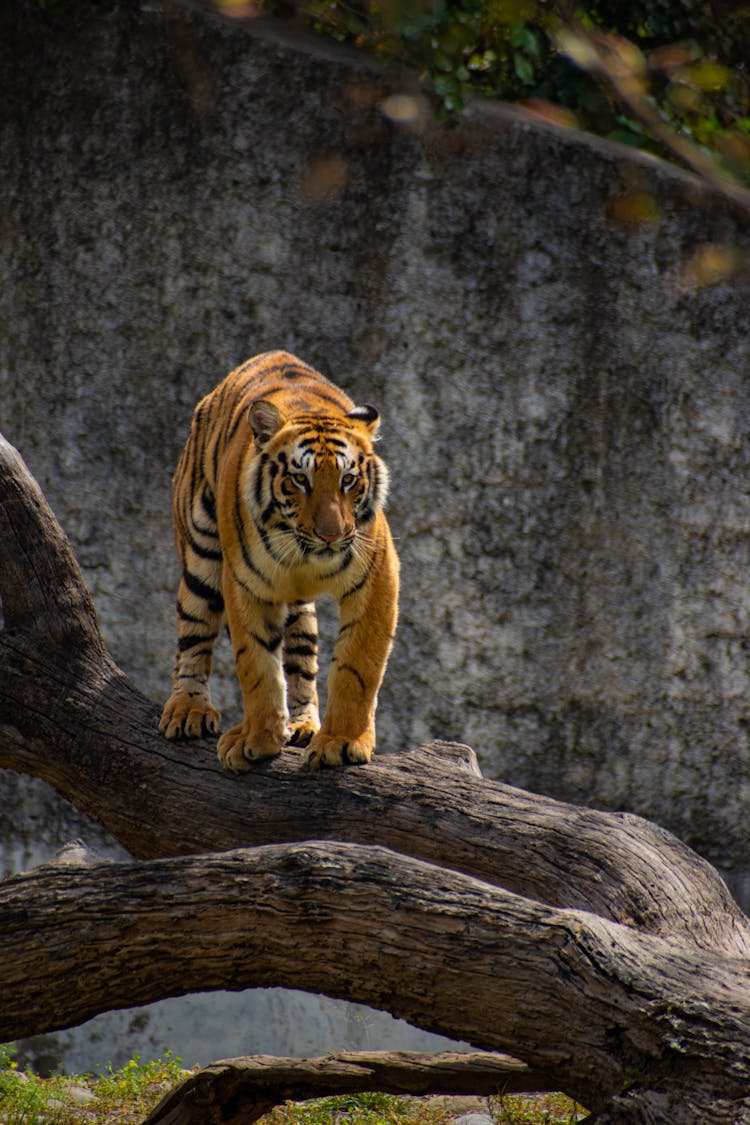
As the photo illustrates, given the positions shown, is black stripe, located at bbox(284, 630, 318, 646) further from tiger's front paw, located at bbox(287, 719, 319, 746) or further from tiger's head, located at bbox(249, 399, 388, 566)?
tiger's head, located at bbox(249, 399, 388, 566)

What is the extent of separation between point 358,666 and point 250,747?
365 mm

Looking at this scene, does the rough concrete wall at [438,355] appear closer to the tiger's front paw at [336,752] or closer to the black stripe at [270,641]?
the black stripe at [270,641]

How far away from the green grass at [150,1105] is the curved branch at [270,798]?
120 cm

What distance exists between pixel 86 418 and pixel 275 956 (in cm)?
323

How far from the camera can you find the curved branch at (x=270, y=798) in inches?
119

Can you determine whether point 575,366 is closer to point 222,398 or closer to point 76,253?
point 222,398

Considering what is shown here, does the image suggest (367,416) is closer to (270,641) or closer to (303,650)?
(270,641)

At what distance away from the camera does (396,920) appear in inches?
98.7

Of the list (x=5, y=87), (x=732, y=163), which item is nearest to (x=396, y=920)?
(x=732, y=163)

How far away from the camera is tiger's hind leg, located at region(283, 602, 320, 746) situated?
3984 millimetres

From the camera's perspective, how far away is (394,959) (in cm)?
250

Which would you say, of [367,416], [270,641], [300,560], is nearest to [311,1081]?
[270,641]

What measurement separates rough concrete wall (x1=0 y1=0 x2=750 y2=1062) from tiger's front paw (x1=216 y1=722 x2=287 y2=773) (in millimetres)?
1808

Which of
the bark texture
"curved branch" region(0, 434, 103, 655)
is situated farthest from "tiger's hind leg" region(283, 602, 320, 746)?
the bark texture
